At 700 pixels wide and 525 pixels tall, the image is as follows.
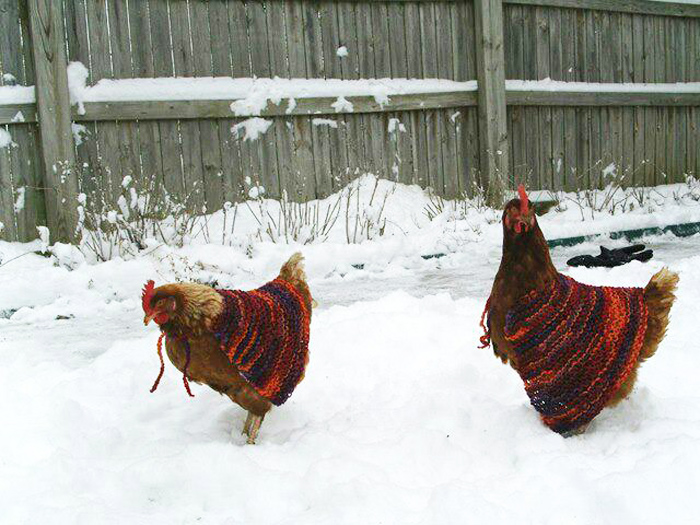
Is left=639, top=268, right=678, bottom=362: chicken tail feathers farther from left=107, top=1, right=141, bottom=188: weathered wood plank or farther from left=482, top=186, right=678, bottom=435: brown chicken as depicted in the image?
left=107, top=1, right=141, bottom=188: weathered wood plank

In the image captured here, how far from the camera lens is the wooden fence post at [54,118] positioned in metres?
5.57

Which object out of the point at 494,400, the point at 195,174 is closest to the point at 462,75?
the point at 195,174

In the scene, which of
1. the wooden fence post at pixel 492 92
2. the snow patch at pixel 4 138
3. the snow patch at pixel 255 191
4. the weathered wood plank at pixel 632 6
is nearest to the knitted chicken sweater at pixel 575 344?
the snow patch at pixel 255 191

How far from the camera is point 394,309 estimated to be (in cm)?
389

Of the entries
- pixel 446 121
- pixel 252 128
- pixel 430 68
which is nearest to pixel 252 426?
pixel 252 128

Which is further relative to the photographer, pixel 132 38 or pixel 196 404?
pixel 132 38

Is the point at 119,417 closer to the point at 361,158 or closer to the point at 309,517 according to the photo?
the point at 309,517

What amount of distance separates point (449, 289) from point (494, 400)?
7.20 feet

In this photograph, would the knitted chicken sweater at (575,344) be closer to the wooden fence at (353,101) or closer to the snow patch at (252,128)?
the wooden fence at (353,101)

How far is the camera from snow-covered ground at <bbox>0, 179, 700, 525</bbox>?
190 cm

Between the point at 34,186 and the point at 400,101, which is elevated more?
the point at 400,101

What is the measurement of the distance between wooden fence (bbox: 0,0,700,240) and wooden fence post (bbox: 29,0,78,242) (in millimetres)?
12

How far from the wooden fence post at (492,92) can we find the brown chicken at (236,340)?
5393 mm

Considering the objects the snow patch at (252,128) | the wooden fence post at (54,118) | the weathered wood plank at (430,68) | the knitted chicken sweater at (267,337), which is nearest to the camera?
the knitted chicken sweater at (267,337)
